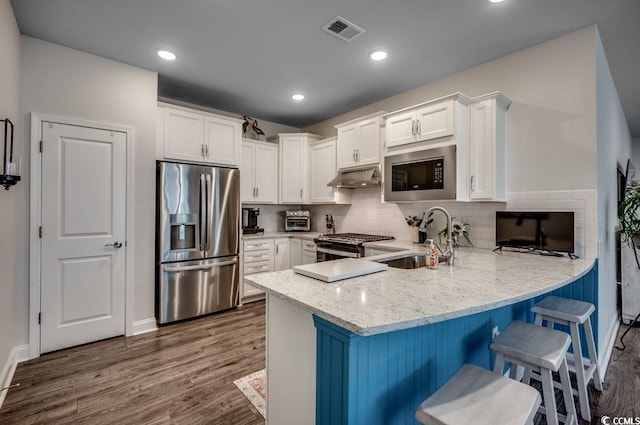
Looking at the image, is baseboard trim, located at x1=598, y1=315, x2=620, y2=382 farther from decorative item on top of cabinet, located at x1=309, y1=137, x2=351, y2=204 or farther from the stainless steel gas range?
decorative item on top of cabinet, located at x1=309, y1=137, x2=351, y2=204

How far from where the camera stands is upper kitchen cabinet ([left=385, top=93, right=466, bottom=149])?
2869mm

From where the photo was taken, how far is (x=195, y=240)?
3475 mm

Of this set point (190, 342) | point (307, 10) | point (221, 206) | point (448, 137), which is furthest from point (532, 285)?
point (221, 206)

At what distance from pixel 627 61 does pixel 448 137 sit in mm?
1982

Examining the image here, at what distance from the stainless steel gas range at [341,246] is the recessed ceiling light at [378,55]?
1885 mm

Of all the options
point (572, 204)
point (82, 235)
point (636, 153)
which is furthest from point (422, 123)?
point (636, 153)

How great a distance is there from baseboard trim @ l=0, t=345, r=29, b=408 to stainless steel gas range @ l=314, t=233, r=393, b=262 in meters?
2.90

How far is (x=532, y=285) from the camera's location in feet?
4.83

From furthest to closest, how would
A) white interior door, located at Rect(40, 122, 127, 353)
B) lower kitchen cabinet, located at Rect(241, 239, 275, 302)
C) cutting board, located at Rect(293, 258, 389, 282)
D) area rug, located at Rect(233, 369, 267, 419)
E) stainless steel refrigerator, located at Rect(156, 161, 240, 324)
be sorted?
lower kitchen cabinet, located at Rect(241, 239, 275, 302) < stainless steel refrigerator, located at Rect(156, 161, 240, 324) < white interior door, located at Rect(40, 122, 127, 353) < area rug, located at Rect(233, 369, 267, 419) < cutting board, located at Rect(293, 258, 389, 282)

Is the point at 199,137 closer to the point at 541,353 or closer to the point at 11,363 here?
the point at 11,363

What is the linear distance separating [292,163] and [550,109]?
3155 mm

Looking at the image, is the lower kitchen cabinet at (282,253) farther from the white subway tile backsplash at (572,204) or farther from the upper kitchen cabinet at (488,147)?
the white subway tile backsplash at (572,204)

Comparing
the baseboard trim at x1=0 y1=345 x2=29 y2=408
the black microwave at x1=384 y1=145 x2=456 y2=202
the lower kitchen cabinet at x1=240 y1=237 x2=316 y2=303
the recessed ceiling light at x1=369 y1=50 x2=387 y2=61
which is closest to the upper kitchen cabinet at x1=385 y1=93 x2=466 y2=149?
the black microwave at x1=384 y1=145 x2=456 y2=202

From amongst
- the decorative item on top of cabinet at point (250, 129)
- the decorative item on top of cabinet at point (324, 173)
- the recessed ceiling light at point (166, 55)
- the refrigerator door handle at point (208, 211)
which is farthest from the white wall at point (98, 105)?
the decorative item on top of cabinet at point (324, 173)
